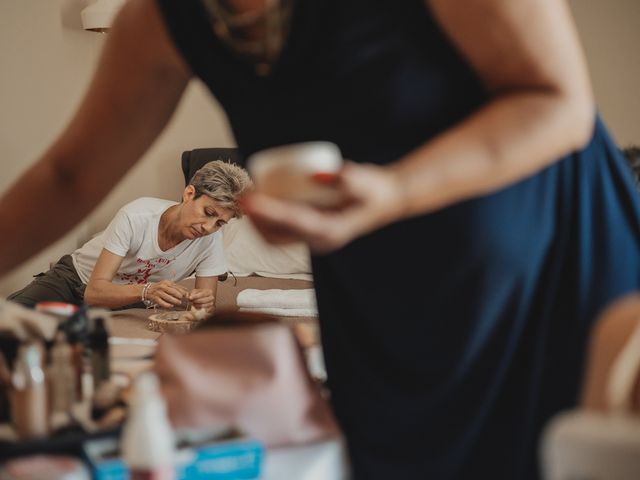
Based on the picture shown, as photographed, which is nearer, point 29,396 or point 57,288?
point 29,396

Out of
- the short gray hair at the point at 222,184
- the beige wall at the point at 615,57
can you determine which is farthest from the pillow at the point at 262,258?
the beige wall at the point at 615,57

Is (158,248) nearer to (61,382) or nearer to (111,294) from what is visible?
(111,294)

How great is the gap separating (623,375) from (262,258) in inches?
128

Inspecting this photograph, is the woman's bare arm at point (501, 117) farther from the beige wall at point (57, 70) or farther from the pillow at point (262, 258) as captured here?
the beige wall at point (57, 70)

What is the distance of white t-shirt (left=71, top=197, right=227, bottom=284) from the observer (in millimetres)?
3174

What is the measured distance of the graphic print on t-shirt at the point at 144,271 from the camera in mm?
3301

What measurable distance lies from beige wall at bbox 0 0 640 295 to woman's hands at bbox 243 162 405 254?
10.4 feet

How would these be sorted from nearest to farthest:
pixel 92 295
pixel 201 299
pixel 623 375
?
pixel 623 375, pixel 201 299, pixel 92 295

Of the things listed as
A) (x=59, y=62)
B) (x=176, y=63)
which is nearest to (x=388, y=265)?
(x=176, y=63)

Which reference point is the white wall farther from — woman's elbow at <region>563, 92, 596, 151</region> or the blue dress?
woman's elbow at <region>563, 92, 596, 151</region>

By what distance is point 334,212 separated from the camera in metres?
0.68

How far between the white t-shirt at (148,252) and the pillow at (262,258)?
0.41 meters

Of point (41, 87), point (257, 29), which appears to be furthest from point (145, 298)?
point (257, 29)

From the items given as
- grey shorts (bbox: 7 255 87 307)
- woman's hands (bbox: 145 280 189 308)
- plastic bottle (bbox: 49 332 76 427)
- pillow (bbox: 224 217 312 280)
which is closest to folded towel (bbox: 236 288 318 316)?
woman's hands (bbox: 145 280 189 308)
